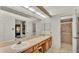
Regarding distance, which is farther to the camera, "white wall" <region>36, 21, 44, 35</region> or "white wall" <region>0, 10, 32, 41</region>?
"white wall" <region>36, 21, 44, 35</region>

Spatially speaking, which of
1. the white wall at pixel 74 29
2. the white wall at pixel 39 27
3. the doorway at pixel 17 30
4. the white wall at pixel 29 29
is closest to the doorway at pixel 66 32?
the white wall at pixel 74 29

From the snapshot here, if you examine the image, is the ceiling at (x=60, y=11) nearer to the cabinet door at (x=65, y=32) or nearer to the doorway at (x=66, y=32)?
the doorway at (x=66, y=32)

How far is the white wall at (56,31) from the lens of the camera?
2197mm

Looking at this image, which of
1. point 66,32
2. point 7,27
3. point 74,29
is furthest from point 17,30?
point 66,32

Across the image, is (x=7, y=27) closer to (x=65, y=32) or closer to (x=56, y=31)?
(x=56, y=31)

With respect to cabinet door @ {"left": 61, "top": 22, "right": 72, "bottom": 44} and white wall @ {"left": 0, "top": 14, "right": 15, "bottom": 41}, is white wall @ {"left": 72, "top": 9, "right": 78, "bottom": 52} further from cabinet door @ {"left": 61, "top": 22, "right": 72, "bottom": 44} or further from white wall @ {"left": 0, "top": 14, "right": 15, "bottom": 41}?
white wall @ {"left": 0, "top": 14, "right": 15, "bottom": 41}

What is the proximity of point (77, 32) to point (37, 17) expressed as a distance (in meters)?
0.94

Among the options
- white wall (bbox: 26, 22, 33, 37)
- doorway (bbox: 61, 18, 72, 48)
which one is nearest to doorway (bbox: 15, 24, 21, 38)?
white wall (bbox: 26, 22, 33, 37)

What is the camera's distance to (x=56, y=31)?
2.40m

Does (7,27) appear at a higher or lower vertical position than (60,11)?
lower

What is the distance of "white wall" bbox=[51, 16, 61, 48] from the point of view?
2197 mm

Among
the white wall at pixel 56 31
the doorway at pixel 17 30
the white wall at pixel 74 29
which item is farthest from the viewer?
the white wall at pixel 56 31

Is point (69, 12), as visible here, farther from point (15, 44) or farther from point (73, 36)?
point (15, 44)
